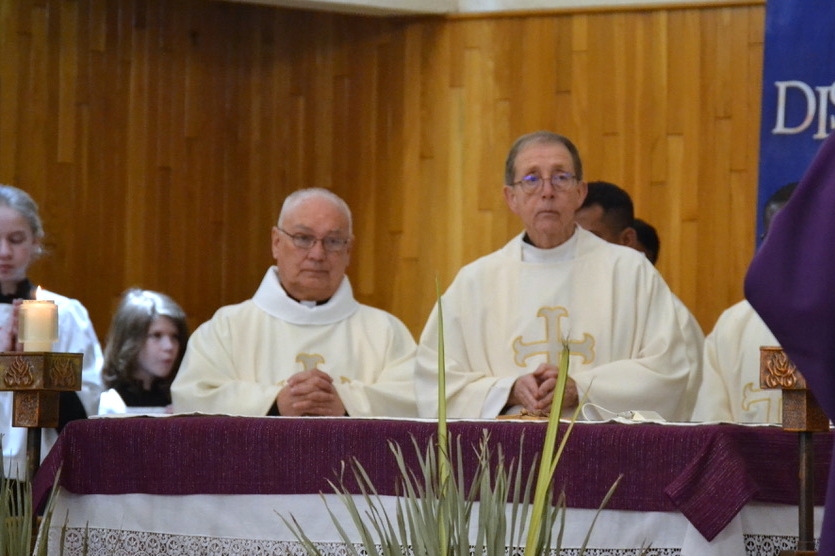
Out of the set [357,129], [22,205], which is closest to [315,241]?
[22,205]

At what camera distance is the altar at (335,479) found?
10.3 ft

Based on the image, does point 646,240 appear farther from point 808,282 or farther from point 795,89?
point 808,282

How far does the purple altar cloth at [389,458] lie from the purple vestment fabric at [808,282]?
1073 mm

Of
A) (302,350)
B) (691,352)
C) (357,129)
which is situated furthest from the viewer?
(357,129)

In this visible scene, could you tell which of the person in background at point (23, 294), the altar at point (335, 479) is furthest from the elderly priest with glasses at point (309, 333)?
the altar at point (335, 479)

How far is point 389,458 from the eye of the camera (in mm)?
3396

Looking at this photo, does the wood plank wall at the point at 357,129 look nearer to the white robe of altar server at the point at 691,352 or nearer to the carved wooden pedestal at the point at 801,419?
the white robe of altar server at the point at 691,352

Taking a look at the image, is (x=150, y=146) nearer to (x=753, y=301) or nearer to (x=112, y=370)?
(x=112, y=370)

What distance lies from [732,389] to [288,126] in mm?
4155

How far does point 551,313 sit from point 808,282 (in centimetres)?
288

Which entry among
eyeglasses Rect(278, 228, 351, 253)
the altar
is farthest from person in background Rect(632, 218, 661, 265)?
the altar

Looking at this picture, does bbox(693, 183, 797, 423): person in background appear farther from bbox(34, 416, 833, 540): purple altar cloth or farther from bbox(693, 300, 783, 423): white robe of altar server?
bbox(34, 416, 833, 540): purple altar cloth

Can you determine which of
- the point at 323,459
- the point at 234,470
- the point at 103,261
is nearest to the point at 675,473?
the point at 323,459

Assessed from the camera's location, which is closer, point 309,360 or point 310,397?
point 310,397
